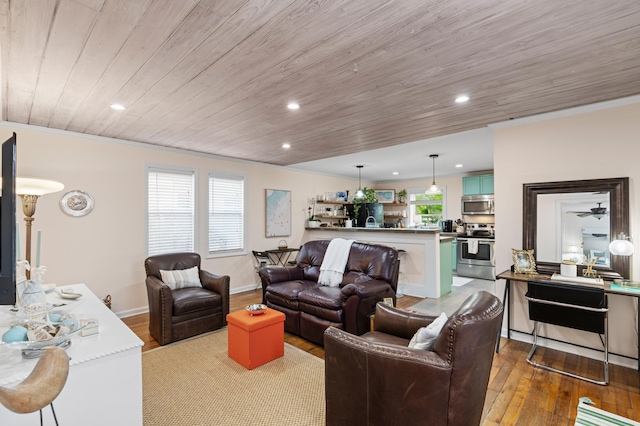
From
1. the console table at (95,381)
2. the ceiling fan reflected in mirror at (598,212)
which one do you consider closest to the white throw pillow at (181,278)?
the console table at (95,381)

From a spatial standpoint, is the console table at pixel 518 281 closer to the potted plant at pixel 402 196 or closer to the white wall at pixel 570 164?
the white wall at pixel 570 164

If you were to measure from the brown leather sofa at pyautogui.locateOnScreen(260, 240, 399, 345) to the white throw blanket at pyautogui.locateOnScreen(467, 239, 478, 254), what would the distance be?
12.4 ft

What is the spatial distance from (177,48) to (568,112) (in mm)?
3557

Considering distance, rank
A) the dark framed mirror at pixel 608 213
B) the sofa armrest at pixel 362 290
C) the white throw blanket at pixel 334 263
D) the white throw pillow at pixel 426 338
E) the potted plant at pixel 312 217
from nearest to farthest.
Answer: the white throw pillow at pixel 426 338, the dark framed mirror at pixel 608 213, the sofa armrest at pixel 362 290, the white throw blanket at pixel 334 263, the potted plant at pixel 312 217

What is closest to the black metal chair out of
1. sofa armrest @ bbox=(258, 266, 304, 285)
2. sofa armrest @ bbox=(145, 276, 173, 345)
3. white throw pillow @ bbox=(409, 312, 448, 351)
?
white throw pillow @ bbox=(409, 312, 448, 351)

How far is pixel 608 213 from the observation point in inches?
114

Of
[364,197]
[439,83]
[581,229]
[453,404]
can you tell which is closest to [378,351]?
[453,404]

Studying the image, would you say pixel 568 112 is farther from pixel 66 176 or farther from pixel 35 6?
pixel 66 176

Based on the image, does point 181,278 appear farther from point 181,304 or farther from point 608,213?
point 608,213

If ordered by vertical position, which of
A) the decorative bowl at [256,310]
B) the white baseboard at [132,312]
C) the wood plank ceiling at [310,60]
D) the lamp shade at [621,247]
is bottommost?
the white baseboard at [132,312]

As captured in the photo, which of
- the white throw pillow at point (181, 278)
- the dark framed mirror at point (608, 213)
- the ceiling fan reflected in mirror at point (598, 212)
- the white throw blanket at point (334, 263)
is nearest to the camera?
the dark framed mirror at point (608, 213)

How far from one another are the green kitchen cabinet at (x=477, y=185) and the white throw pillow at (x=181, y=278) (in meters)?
6.20

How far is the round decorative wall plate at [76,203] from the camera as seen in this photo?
3721 millimetres

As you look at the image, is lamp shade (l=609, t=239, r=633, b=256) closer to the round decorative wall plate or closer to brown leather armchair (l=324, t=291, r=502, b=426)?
brown leather armchair (l=324, t=291, r=502, b=426)
